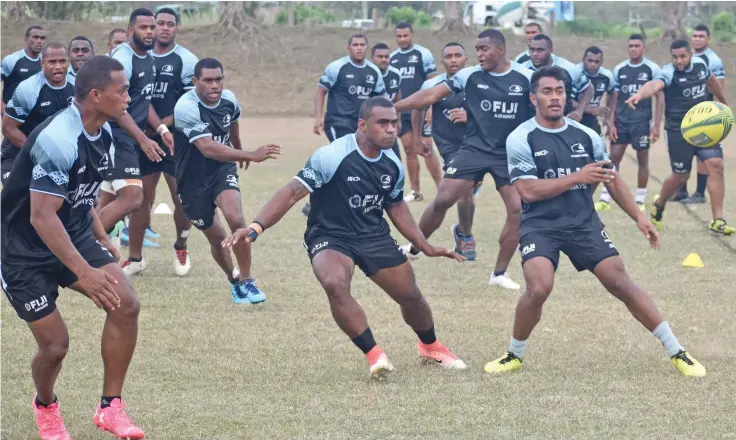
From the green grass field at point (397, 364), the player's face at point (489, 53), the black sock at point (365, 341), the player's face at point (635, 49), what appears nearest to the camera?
the green grass field at point (397, 364)

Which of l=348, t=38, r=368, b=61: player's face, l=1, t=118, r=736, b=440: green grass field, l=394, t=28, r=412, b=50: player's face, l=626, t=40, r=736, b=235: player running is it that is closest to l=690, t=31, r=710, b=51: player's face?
l=626, t=40, r=736, b=235: player running

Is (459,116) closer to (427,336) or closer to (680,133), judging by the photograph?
(427,336)

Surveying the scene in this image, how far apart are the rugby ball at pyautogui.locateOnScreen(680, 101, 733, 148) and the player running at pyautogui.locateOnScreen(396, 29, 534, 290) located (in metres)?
1.91

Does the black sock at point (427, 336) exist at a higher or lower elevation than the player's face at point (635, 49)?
lower

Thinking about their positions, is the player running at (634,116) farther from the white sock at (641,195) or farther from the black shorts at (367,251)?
the black shorts at (367,251)

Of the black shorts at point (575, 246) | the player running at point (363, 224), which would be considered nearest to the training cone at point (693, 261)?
the black shorts at point (575, 246)

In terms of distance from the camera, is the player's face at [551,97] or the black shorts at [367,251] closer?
the black shorts at [367,251]

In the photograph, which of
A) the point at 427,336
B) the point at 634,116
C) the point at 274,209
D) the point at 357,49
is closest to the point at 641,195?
the point at 634,116

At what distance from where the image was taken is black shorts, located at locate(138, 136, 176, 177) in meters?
10.7

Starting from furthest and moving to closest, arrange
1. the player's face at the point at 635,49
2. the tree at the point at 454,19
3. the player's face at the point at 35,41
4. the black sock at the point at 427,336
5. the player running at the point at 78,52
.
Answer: the tree at the point at 454,19, the player's face at the point at 635,49, the player's face at the point at 35,41, the player running at the point at 78,52, the black sock at the point at 427,336

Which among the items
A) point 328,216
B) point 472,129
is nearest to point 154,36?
point 472,129

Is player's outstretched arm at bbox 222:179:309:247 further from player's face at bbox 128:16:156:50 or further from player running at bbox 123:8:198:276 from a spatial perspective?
player's face at bbox 128:16:156:50

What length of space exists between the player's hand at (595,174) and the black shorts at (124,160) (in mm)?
4471

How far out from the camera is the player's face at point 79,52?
36.9ft
